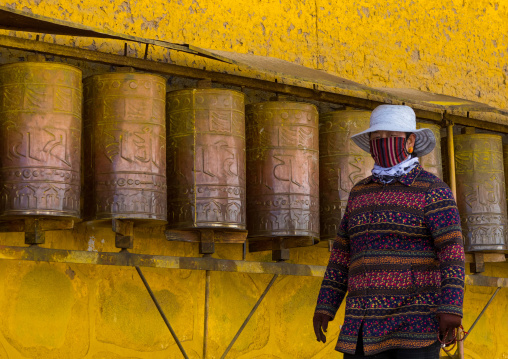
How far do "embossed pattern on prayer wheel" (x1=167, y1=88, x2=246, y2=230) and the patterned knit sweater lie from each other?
902 millimetres

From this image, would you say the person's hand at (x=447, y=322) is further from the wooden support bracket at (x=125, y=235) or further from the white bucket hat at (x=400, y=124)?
the wooden support bracket at (x=125, y=235)

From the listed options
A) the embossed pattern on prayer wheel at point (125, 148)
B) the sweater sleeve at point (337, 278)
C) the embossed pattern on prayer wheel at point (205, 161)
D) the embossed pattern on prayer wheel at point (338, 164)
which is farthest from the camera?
the embossed pattern on prayer wheel at point (338, 164)

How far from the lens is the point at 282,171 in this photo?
3867mm

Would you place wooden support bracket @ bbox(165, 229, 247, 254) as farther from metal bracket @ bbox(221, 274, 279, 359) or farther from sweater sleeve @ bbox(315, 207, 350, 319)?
sweater sleeve @ bbox(315, 207, 350, 319)

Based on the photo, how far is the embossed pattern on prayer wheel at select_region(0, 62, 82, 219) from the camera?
326cm

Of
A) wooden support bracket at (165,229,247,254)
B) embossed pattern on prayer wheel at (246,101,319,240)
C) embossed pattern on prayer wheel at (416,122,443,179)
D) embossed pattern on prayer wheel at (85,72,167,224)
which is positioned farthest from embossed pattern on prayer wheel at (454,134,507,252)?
embossed pattern on prayer wheel at (85,72,167,224)

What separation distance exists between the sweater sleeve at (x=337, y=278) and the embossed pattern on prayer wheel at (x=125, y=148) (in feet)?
2.64

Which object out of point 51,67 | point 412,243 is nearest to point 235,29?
point 51,67

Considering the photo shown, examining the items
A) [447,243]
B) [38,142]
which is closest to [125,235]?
[38,142]

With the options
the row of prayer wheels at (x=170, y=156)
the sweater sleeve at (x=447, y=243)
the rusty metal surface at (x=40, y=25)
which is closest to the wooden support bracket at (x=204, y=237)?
the row of prayer wheels at (x=170, y=156)

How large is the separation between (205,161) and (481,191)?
5.06 feet

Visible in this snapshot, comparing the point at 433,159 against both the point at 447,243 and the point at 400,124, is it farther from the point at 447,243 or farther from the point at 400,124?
the point at 447,243

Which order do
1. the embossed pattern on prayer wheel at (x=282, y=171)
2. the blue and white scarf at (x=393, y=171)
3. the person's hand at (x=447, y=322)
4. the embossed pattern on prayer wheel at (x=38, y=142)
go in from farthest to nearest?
1. the embossed pattern on prayer wheel at (x=282, y=171)
2. the embossed pattern on prayer wheel at (x=38, y=142)
3. the blue and white scarf at (x=393, y=171)
4. the person's hand at (x=447, y=322)

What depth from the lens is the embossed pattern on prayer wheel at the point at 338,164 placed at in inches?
161
